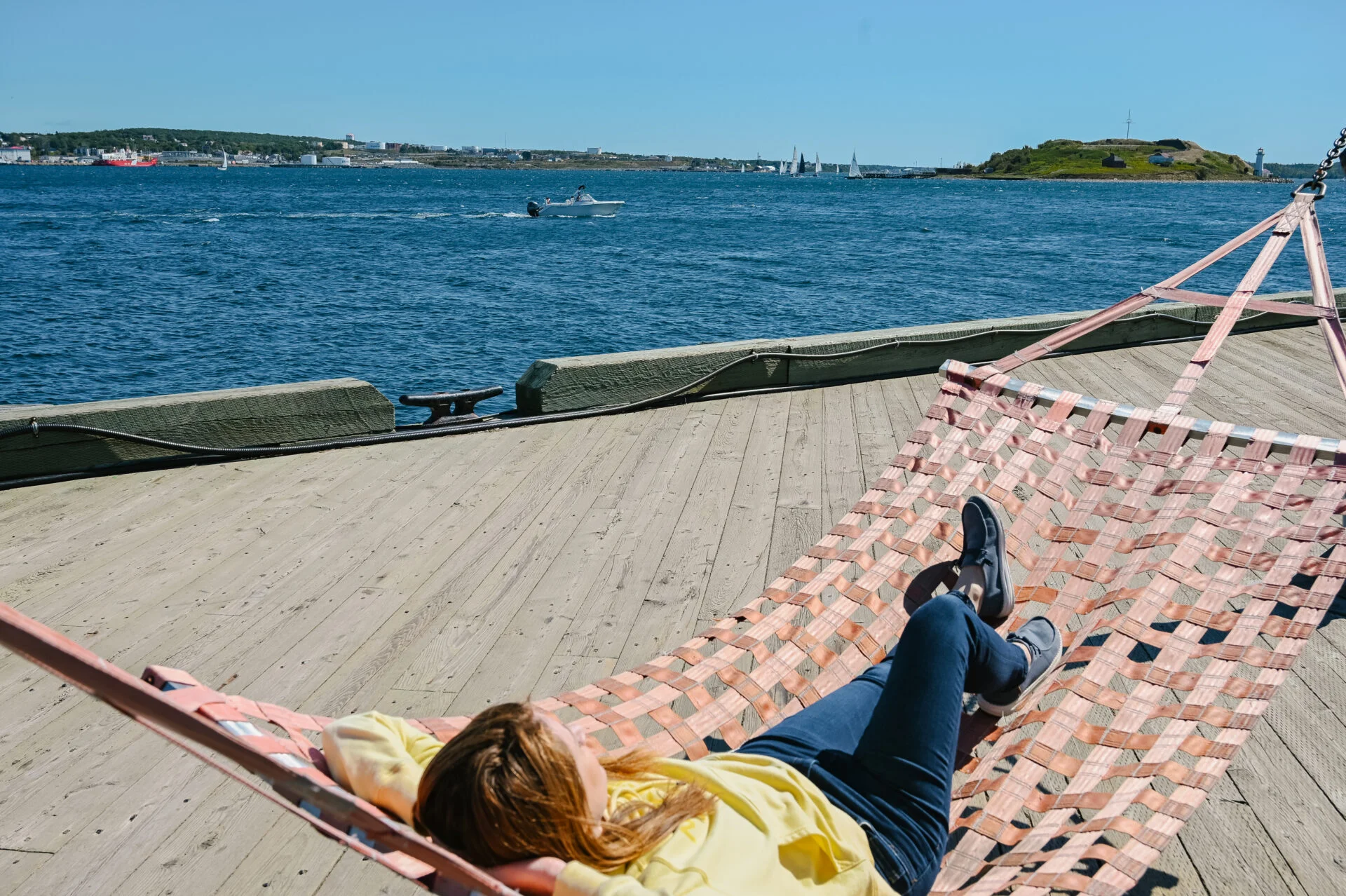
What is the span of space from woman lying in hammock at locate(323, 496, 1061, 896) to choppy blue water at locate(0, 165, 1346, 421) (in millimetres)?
13771

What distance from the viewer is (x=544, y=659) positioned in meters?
3.07

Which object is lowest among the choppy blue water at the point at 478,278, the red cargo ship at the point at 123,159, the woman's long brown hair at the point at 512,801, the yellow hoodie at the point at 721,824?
the choppy blue water at the point at 478,278

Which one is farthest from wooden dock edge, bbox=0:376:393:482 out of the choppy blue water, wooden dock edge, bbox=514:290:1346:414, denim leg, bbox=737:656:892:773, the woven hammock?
the choppy blue water

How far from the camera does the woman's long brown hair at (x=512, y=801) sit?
1471 mm

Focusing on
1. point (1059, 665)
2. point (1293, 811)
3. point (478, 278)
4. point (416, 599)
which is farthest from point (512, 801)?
point (478, 278)

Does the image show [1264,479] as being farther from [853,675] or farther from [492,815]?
[492,815]

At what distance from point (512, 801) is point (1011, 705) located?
1.39m

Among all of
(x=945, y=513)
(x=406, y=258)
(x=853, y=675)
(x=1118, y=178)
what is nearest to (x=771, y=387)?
(x=945, y=513)

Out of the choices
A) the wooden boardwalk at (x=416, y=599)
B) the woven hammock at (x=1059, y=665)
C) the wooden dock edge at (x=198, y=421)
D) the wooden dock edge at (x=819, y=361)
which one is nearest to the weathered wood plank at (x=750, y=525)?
the wooden boardwalk at (x=416, y=599)

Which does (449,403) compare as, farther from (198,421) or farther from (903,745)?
(903,745)

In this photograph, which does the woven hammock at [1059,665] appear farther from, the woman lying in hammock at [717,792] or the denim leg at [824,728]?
the denim leg at [824,728]

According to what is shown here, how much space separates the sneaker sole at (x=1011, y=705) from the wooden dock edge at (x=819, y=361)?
3.46 meters

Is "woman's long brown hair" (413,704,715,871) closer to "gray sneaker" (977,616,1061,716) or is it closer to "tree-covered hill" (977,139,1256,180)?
"gray sneaker" (977,616,1061,716)

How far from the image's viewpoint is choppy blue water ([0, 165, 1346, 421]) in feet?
69.4
